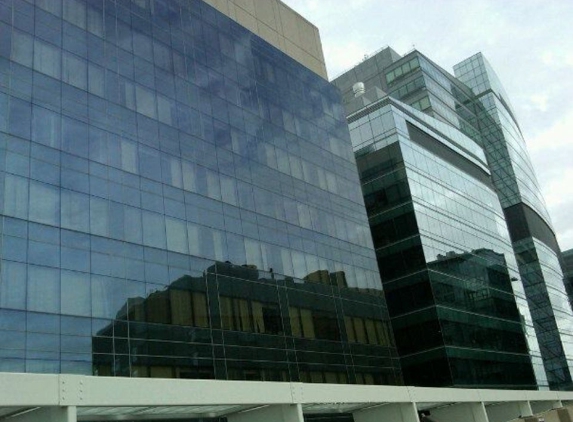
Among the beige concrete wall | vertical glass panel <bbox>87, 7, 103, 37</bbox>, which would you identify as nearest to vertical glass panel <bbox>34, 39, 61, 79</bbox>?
vertical glass panel <bbox>87, 7, 103, 37</bbox>

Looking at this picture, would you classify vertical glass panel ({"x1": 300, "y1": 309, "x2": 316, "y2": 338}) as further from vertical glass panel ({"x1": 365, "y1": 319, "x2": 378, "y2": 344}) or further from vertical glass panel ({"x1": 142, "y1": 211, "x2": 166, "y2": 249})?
vertical glass panel ({"x1": 142, "y1": 211, "x2": 166, "y2": 249})

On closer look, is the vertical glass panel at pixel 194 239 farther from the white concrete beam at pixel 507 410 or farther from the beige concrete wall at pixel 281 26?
the white concrete beam at pixel 507 410

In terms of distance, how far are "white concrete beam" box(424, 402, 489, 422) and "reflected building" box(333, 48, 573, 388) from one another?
2779 centimetres

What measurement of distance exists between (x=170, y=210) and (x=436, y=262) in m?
32.4

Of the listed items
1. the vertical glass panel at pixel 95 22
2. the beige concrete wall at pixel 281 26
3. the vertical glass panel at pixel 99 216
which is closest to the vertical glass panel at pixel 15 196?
the vertical glass panel at pixel 99 216

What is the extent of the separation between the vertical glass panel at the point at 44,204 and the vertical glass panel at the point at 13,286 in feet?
8.25

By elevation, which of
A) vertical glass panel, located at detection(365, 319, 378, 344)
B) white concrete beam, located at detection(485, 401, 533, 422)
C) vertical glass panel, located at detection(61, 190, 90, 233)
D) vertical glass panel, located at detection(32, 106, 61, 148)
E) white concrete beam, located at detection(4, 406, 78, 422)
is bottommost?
white concrete beam, located at detection(485, 401, 533, 422)

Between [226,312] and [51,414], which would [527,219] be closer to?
[226,312]

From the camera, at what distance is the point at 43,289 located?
25.5m

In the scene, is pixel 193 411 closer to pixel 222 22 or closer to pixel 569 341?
pixel 222 22

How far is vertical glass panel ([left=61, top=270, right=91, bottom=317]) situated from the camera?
2625 centimetres

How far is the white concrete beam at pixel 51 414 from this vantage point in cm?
1267

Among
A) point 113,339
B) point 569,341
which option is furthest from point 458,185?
point 113,339

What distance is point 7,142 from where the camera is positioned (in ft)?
87.1
